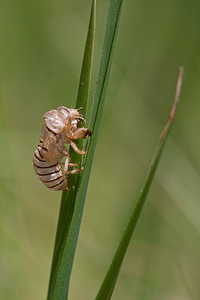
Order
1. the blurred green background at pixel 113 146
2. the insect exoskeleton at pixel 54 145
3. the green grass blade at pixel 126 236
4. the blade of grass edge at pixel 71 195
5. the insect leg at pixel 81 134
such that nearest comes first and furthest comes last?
1. the green grass blade at pixel 126 236
2. the blade of grass edge at pixel 71 195
3. the insect leg at pixel 81 134
4. the insect exoskeleton at pixel 54 145
5. the blurred green background at pixel 113 146

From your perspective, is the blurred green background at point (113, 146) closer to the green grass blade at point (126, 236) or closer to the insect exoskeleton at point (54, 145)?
the insect exoskeleton at point (54, 145)

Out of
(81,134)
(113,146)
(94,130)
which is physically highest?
(94,130)

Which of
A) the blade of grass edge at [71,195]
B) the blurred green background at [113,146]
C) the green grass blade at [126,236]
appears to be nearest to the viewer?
the green grass blade at [126,236]

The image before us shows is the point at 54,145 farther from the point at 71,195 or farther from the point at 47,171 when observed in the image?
the point at 71,195

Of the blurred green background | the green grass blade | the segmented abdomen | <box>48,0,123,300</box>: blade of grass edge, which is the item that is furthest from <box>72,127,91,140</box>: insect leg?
the blurred green background

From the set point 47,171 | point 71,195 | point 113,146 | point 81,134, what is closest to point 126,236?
point 71,195

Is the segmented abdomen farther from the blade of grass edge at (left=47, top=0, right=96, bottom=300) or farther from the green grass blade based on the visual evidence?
the green grass blade

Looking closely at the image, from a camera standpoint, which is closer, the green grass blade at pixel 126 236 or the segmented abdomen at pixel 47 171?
the green grass blade at pixel 126 236

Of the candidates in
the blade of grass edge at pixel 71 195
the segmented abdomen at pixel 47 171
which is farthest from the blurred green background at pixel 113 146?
the blade of grass edge at pixel 71 195
